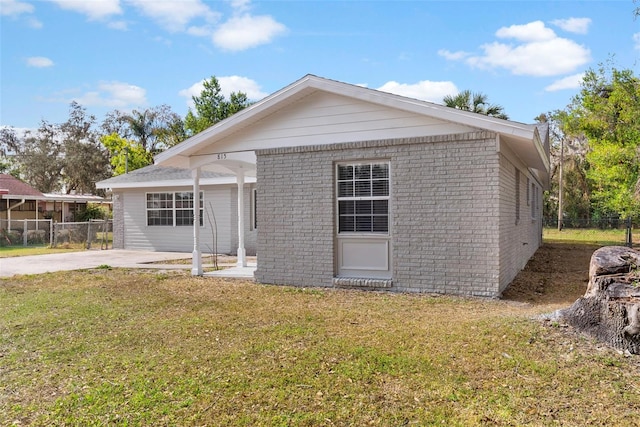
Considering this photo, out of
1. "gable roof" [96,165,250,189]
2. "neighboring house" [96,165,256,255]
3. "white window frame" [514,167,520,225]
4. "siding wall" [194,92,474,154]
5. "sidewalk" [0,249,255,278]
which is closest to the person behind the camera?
"siding wall" [194,92,474,154]

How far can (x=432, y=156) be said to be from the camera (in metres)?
8.00

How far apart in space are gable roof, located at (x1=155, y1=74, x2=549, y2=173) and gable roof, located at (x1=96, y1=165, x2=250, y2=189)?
5.67 metres

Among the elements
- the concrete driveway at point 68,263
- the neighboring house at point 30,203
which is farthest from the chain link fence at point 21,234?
the concrete driveway at point 68,263

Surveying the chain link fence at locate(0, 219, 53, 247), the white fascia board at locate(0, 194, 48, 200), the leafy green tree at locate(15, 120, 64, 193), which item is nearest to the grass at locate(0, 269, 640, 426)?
the chain link fence at locate(0, 219, 53, 247)

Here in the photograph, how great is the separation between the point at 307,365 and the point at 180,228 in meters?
14.5

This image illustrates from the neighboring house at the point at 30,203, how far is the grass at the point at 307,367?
2189cm

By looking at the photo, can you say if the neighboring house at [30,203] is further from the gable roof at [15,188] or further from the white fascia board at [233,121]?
the white fascia board at [233,121]

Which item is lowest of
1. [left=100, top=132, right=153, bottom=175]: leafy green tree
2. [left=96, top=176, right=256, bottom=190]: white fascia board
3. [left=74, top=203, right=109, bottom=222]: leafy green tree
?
[left=74, top=203, right=109, bottom=222]: leafy green tree

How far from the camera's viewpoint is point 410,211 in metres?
8.18

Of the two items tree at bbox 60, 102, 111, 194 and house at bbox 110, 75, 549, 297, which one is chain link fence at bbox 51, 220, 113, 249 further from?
tree at bbox 60, 102, 111, 194

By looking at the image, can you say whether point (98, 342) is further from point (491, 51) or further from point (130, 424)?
point (491, 51)

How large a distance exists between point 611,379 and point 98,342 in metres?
5.47

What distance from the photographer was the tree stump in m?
4.40

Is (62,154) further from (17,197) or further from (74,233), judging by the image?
(74,233)
